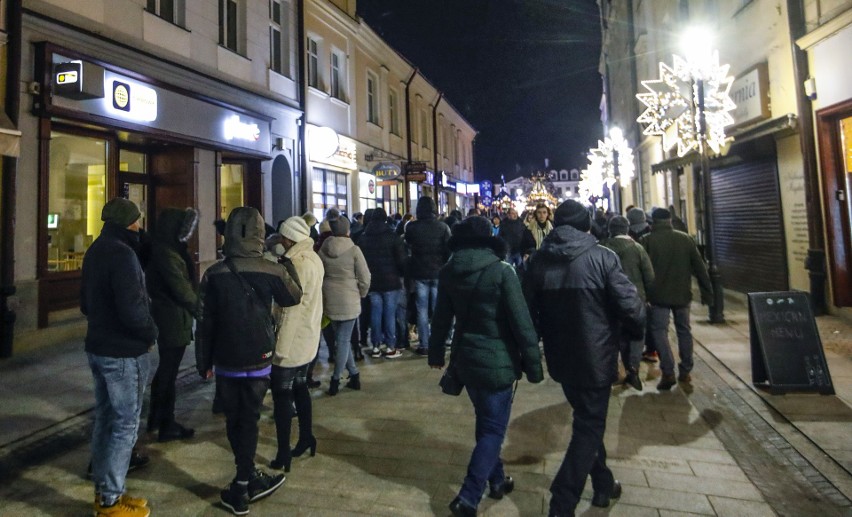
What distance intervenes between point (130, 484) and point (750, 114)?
12.5m

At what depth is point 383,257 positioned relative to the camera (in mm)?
7273

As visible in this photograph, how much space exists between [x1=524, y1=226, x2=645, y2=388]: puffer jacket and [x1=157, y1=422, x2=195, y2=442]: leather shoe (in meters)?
3.42

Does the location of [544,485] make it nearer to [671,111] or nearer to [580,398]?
[580,398]

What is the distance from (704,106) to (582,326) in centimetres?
887

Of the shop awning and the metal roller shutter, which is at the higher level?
the shop awning

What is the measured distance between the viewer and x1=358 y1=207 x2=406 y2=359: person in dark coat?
7289 millimetres

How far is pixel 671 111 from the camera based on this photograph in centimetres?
1358

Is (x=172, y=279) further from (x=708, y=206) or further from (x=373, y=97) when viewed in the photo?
(x=373, y=97)

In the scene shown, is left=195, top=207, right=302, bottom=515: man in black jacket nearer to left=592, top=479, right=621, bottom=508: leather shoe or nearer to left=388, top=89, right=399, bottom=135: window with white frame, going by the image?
left=592, top=479, right=621, bottom=508: leather shoe

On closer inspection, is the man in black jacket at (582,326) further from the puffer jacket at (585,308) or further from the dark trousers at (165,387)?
the dark trousers at (165,387)

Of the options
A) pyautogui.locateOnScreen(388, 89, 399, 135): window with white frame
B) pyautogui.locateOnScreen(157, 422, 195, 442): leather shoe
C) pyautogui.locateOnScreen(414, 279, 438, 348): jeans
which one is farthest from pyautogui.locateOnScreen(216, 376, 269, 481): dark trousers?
pyautogui.locateOnScreen(388, 89, 399, 135): window with white frame

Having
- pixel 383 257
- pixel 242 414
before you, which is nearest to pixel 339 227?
pixel 383 257

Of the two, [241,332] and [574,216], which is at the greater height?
[574,216]

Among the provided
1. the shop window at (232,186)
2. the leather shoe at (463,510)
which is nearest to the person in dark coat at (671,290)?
the leather shoe at (463,510)
